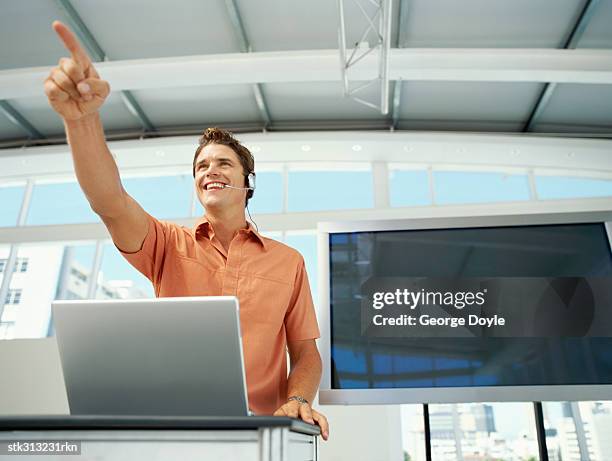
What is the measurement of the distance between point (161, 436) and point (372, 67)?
478 centimetres

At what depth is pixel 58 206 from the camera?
23.7 feet

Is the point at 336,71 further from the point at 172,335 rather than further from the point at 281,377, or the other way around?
the point at 172,335

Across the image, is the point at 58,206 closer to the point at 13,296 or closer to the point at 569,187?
the point at 13,296

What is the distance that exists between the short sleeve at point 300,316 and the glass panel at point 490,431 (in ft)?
13.9

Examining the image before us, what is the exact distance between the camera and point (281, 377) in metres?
1.66

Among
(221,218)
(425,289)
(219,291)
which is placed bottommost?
(219,291)

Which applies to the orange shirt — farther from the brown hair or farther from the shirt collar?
the brown hair

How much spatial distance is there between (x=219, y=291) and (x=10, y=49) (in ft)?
17.9

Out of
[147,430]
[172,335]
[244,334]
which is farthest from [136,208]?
[147,430]

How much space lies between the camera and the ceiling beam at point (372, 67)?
525 centimetres

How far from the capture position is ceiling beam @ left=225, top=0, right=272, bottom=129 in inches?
195

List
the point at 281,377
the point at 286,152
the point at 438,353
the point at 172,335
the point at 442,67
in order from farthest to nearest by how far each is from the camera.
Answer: the point at 286,152
the point at 442,67
the point at 438,353
the point at 281,377
the point at 172,335

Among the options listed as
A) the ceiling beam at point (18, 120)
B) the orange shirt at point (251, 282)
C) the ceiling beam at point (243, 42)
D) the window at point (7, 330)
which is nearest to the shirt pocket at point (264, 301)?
the orange shirt at point (251, 282)

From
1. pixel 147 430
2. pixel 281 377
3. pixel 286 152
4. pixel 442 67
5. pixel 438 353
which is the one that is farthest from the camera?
pixel 286 152
